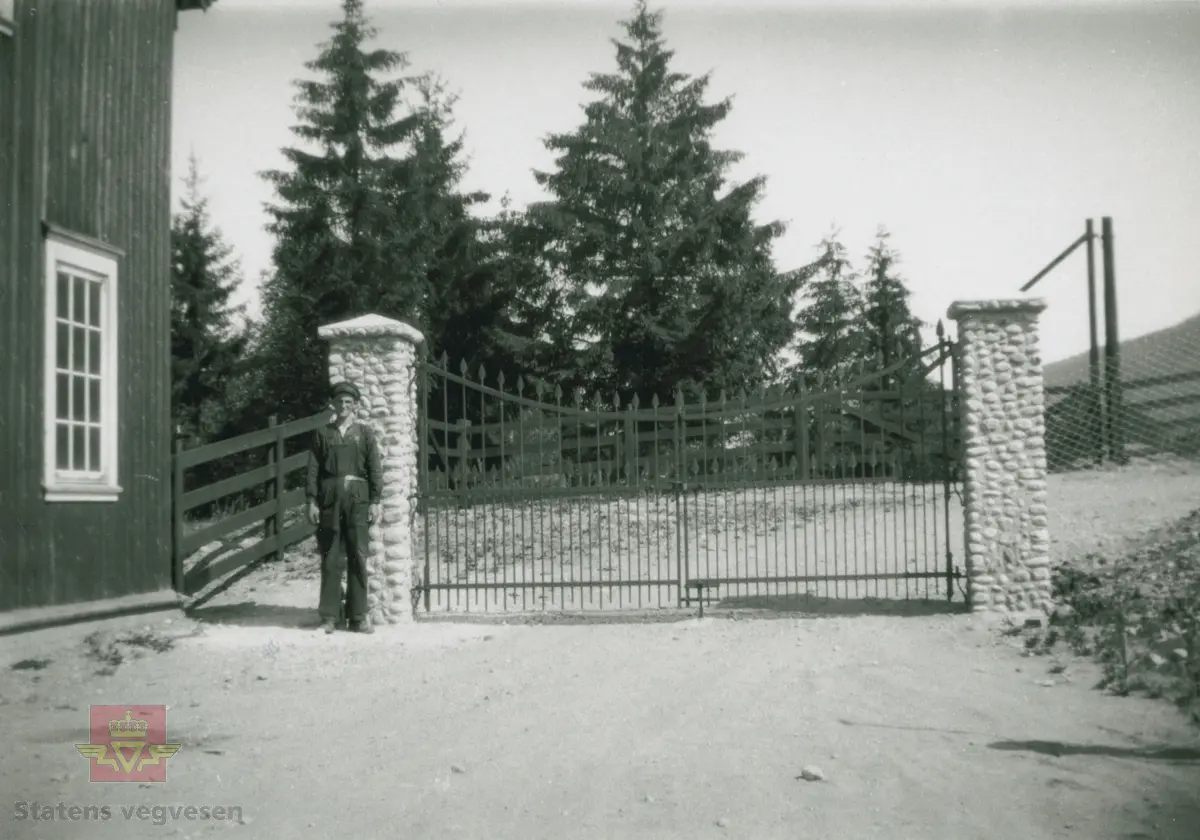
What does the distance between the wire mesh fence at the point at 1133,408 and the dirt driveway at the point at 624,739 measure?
6280 millimetres

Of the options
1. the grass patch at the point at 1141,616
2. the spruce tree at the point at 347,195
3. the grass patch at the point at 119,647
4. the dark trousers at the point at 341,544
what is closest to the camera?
the grass patch at the point at 1141,616

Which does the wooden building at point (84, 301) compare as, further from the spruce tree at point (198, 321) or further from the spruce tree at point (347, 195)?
the spruce tree at point (198, 321)

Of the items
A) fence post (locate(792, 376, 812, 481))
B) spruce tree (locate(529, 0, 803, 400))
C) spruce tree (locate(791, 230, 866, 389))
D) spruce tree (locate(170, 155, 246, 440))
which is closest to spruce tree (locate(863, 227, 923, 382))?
spruce tree (locate(791, 230, 866, 389))

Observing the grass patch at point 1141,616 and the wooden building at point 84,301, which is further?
the wooden building at point 84,301

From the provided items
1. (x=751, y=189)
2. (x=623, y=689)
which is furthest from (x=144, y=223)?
(x=751, y=189)

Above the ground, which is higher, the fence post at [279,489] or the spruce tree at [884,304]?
the spruce tree at [884,304]

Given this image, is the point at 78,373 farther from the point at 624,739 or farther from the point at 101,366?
the point at 624,739

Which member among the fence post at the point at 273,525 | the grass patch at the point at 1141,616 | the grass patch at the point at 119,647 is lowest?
the grass patch at the point at 119,647

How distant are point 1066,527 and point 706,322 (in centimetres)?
1307

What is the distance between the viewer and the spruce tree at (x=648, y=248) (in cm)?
2527

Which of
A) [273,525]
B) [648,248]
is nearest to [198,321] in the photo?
[648,248]

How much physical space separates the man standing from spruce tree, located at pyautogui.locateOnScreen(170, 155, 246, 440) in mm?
21728

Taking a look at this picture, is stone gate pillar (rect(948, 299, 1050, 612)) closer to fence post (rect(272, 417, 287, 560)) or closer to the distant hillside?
the distant hillside

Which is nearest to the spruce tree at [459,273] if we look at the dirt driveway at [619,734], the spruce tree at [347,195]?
the spruce tree at [347,195]
